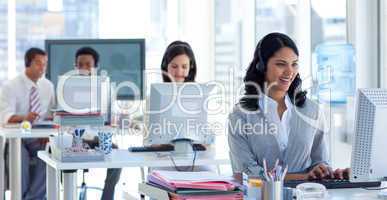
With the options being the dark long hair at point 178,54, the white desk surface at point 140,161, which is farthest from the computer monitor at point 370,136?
the dark long hair at point 178,54

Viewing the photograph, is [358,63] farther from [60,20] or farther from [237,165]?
[60,20]

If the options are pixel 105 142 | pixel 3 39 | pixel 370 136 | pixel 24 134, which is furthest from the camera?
pixel 3 39

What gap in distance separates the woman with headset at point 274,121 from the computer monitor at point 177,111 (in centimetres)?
72

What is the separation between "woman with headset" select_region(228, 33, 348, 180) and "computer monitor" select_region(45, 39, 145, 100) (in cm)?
317

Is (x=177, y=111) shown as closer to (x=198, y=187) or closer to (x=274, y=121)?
(x=274, y=121)

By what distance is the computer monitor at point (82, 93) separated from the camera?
4473mm

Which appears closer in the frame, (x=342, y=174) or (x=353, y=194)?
(x=353, y=194)

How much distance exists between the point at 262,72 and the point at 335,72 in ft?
7.59

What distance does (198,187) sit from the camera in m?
2.38

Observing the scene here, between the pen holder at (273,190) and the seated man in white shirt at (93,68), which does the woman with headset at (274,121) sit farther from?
the seated man in white shirt at (93,68)

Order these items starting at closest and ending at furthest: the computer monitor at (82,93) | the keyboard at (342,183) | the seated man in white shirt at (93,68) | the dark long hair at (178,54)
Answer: the keyboard at (342,183)
the computer monitor at (82,93)
the dark long hair at (178,54)
the seated man in white shirt at (93,68)

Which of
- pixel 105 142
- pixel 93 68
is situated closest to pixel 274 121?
pixel 105 142

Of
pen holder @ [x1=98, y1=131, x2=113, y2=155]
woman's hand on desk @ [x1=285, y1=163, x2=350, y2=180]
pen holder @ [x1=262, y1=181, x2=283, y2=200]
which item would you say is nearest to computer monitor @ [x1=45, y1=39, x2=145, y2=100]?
pen holder @ [x1=98, y1=131, x2=113, y2=155]

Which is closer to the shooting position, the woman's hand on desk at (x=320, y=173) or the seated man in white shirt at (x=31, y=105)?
the woman's hand on desk at (x=320, y=173)
